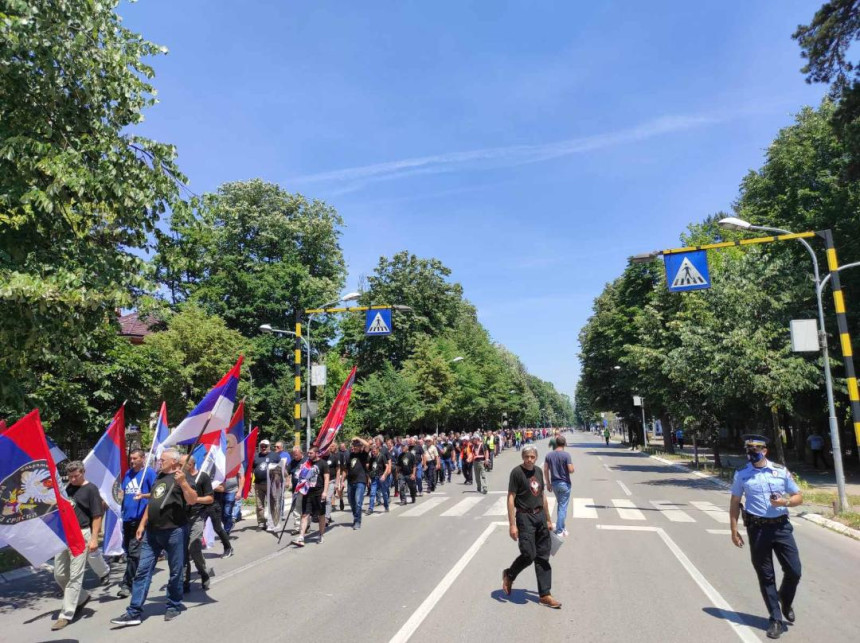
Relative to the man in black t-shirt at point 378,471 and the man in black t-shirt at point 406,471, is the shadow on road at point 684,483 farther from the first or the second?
the man in black t-shirt at point 378,471

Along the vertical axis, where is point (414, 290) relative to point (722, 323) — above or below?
above

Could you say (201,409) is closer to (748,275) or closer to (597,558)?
(597,558)

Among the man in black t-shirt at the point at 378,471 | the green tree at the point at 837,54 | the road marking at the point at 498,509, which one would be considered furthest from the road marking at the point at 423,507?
the green tree at the point at 837,54

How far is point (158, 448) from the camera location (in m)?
8.25

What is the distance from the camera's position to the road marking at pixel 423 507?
14656 millimetres

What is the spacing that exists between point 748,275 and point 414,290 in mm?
28522

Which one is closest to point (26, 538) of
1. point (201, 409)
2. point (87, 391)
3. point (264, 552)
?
point (201, 409)

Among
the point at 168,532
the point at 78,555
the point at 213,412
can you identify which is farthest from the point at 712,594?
the point at 78,555

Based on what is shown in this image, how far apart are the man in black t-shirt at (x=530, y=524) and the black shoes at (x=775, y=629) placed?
6.64 feet

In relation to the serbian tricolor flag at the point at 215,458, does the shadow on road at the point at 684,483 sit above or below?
below

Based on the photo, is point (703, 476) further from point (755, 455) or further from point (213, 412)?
point (213, 412)

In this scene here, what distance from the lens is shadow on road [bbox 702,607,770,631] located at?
19.5 ft

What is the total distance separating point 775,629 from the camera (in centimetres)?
A: 560

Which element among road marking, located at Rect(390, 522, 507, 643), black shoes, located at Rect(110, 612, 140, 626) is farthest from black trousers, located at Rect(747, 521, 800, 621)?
black shoes, located at Rect(110, 612, 140, 626)
